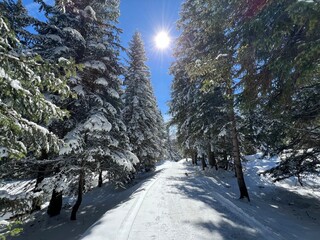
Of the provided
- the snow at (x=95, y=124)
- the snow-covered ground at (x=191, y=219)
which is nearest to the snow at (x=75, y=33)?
the snow at (x=95, y=124)

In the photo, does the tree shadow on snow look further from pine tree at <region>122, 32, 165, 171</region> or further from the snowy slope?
pine tree at <region>122, 32, 165, 171</region>

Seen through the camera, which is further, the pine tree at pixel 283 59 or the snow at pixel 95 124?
the snow at pixel 95 124

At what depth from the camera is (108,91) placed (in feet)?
37.3

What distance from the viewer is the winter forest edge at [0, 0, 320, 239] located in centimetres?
408

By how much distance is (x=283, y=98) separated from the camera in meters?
→ 6.20

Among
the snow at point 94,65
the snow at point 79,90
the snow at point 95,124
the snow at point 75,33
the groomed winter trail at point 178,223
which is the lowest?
the groomed winter trail at point 178,223

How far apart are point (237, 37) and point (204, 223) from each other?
5839 millimetres

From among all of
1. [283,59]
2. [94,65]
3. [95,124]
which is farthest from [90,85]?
[283,59]

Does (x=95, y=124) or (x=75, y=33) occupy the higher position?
(x=75, y=33)

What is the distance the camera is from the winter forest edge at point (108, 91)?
4082 millimetres

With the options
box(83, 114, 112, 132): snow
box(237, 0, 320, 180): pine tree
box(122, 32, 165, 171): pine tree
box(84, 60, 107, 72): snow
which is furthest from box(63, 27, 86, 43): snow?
box(122, 32, 165, 171): pine tree

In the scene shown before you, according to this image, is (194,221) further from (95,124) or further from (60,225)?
(60,225)

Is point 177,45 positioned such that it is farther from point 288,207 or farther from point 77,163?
point 288,207

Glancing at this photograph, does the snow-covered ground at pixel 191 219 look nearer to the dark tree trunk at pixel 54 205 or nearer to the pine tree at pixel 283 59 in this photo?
the dark tree trunk at pixel 54 205
